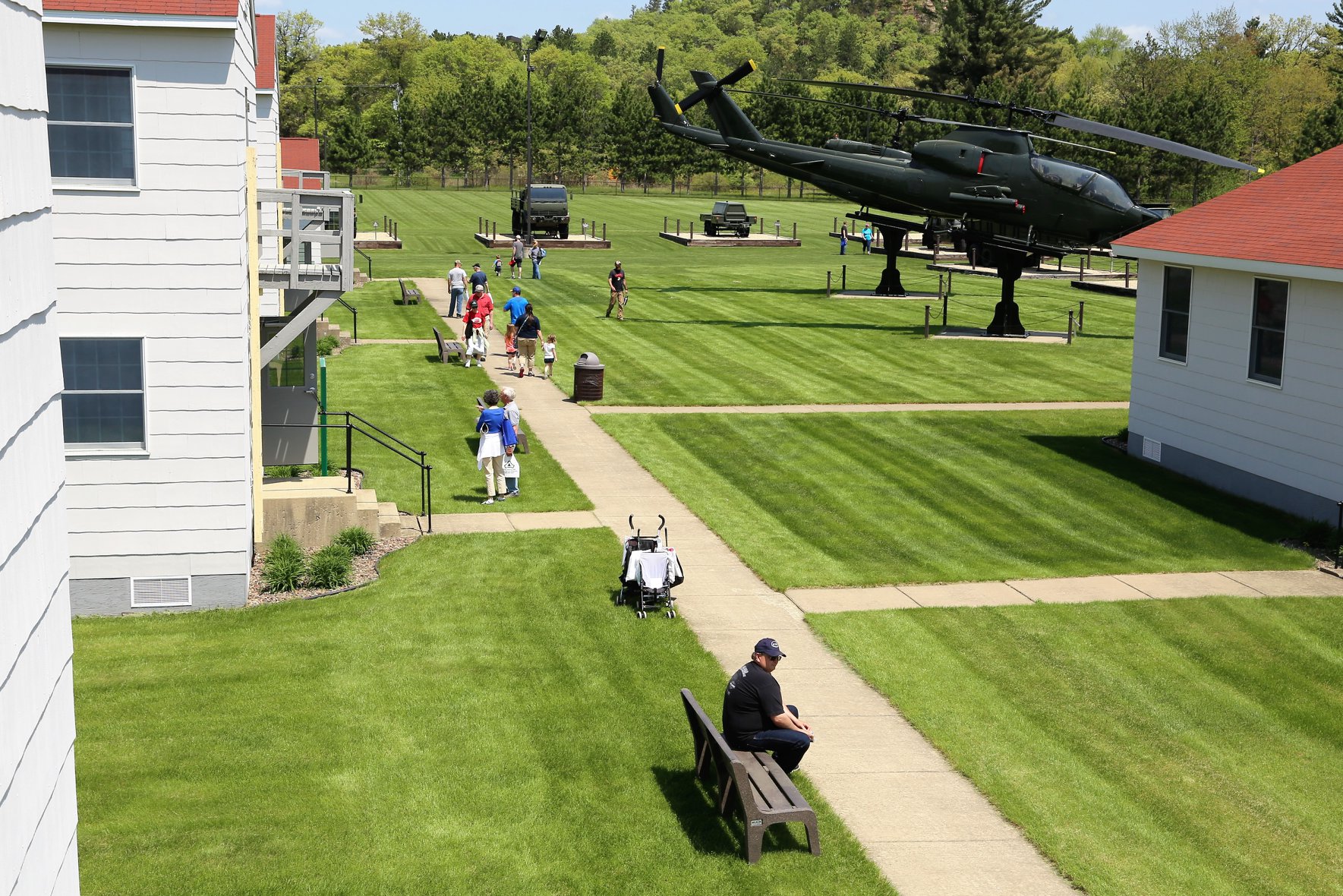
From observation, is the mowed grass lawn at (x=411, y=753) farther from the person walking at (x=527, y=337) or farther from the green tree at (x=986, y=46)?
the green tree at (x=986, y=46)

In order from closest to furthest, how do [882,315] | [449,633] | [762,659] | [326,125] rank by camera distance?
[762,659] → [449,633] → [882,315] → [326,125]

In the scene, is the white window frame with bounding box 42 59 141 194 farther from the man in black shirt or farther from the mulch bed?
the man in black shirt

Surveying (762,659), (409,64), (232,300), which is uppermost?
(409,64)

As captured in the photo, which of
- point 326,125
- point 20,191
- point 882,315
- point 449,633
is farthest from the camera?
point 326,125

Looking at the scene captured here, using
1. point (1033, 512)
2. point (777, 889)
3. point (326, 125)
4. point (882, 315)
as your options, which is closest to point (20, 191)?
point (777, 889)

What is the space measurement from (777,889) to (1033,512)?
12857 millimetres

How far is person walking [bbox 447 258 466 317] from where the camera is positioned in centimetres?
4125

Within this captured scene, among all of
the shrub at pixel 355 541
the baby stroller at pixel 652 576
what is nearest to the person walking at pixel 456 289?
the shrub at pixel 355 541

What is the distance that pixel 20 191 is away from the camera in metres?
5.55

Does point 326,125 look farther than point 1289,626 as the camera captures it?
Yes

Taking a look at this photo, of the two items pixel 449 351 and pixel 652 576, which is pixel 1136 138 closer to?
pixel 449 351

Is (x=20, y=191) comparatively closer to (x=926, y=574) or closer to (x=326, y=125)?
(x=926, y=574)

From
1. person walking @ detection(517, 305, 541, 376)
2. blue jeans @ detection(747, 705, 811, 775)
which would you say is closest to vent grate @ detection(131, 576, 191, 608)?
blue jeans @ detection(747, 705, 811, 775)

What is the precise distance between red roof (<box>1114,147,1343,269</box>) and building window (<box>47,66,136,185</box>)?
15.9 metres
